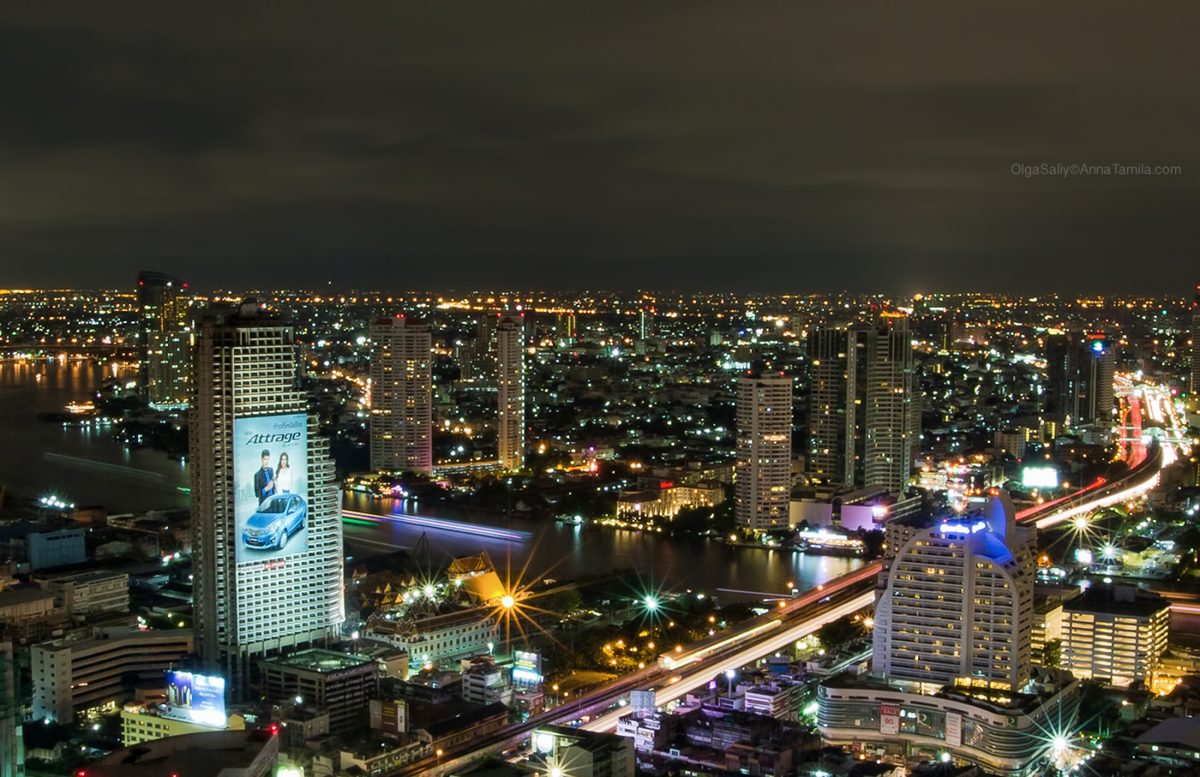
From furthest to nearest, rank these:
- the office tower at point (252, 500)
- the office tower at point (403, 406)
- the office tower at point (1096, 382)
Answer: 1. the office tower at point (1096, 382)
2. the office tower at point (403, 406)
3. the office tower at point (252, 500)

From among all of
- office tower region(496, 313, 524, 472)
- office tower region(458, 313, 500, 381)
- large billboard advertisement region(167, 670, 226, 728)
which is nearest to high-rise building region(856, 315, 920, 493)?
office tower region(496, 313, 524, 472)

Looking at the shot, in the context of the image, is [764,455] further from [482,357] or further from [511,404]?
[482,357]

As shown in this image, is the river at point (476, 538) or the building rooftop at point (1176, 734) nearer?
the building rooftop at point (1176, 734)

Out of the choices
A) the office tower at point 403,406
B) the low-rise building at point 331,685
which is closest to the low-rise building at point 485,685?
the low-rise building at point 331,685

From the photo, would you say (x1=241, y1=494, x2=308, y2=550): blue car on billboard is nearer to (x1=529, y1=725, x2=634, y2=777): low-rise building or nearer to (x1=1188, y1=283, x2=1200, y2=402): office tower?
(x1=529, y1=725, x2=634, y2=777): low-rise building

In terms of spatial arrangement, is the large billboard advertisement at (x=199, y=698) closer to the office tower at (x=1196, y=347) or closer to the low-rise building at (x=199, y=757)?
the low-rise building at (x=199, y=757)

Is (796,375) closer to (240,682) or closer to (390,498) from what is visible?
(390,498)

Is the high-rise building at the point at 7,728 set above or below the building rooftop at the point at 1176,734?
above
